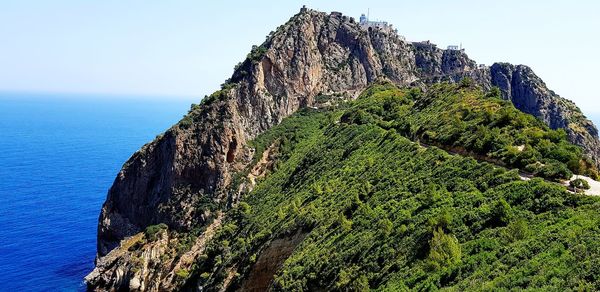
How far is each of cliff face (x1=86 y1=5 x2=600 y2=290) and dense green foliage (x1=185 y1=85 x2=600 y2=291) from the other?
10.3 metres

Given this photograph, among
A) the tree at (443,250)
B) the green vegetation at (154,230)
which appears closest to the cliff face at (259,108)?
the green vegetation at (154,230)

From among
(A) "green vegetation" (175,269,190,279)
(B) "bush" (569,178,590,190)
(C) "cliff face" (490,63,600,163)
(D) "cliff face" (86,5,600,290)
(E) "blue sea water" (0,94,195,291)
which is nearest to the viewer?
(B) "bush" (569,178,590,190)

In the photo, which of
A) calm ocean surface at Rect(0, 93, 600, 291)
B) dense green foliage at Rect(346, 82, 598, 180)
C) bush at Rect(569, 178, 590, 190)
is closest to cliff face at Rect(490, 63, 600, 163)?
dense green foliage at Rect(346, 82, 598, 180)

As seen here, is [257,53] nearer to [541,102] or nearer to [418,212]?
[418,212]

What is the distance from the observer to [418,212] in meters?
40.5

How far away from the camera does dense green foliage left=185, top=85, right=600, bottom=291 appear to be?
28328 mm

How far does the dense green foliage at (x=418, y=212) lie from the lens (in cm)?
2833

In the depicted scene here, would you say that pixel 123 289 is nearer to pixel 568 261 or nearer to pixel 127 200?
pixel 127 200

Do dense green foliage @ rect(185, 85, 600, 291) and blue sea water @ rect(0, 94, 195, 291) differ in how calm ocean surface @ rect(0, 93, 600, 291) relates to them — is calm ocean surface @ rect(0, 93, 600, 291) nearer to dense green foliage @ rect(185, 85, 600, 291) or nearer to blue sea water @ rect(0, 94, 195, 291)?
blue sea water @ rect(0, 94, 195, 291)

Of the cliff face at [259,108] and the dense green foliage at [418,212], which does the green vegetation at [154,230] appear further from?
the dense green foliage at [418,212]

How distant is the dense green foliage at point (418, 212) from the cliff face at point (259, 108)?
10286mm

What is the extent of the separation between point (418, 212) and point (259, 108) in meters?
65.1

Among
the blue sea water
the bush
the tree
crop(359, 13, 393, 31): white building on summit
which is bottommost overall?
the blue sea water

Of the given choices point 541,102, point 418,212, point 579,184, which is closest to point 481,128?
point 418,212
